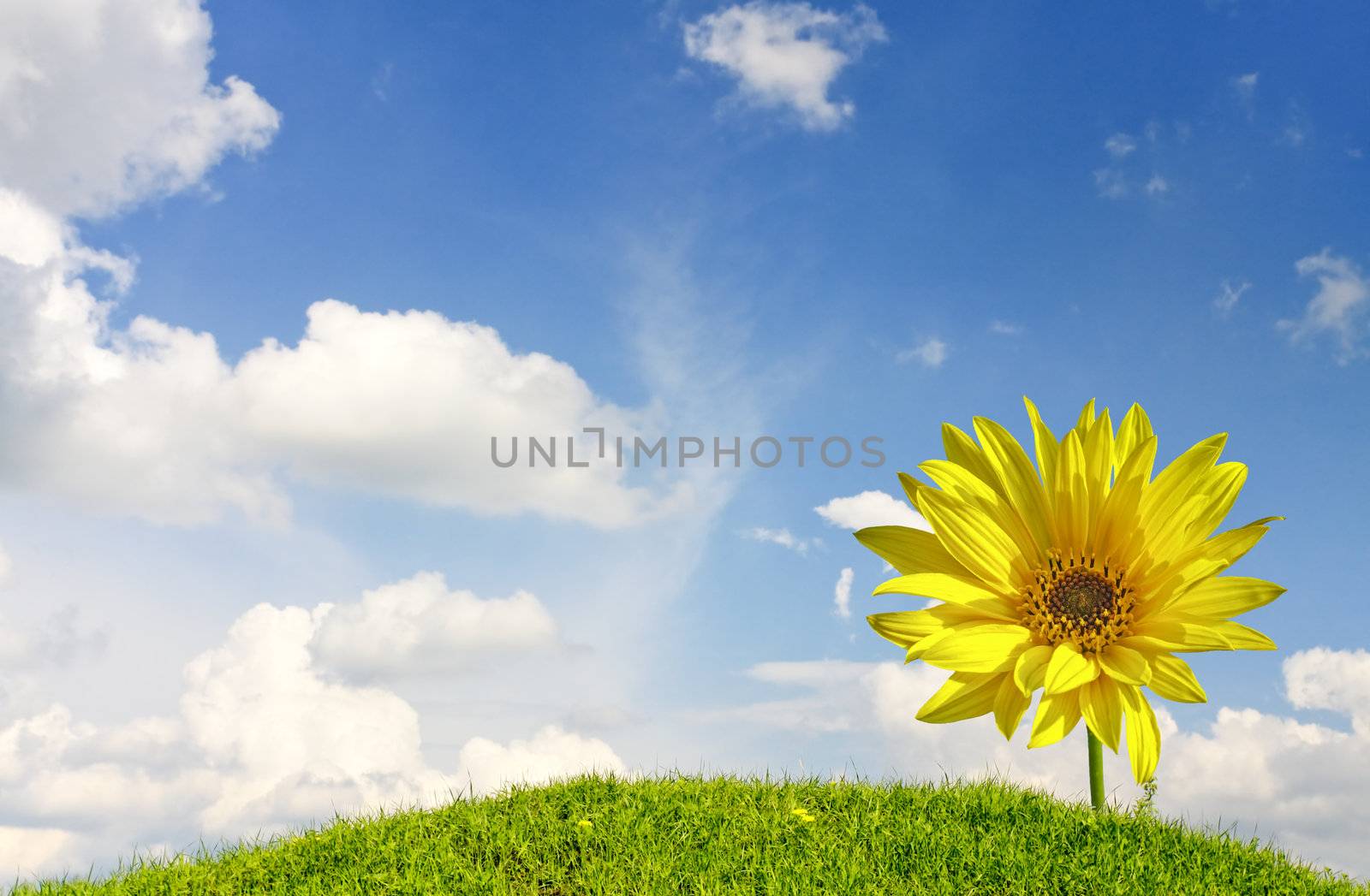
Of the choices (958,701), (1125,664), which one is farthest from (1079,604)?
(958,701)

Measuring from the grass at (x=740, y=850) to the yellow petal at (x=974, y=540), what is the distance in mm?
2191

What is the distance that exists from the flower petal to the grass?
2.21m

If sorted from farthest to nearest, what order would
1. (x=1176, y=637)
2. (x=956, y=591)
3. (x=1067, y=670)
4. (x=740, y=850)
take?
1. (x=740, y=850)
2. (x=956, y=591)
3. (x=1176, y=637)
4. (x=1067, y=670)

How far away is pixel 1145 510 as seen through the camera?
376cm

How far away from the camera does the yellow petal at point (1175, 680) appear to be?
10.9 feet

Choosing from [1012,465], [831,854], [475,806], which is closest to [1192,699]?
[1012,465]

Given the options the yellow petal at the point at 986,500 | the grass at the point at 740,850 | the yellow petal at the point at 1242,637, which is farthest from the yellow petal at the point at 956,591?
the grass at the point at 740,850

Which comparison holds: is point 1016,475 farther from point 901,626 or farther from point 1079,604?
point 901,626

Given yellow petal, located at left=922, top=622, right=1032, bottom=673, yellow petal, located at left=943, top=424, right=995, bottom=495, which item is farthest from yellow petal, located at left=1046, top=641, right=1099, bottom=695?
yellow petal, located at left=943, top=424, right=995, bottom=495

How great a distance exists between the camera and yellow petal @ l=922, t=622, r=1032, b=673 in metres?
3.32

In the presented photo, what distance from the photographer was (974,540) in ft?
12.1

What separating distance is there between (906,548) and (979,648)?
43cm

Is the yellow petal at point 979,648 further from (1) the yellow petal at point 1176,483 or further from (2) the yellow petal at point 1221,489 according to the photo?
(2) the yellow petal at point 1221,489

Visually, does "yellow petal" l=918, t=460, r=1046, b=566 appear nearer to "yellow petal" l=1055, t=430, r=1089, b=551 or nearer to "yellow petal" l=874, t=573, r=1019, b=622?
"yellow petal" l=1055, t=430, r=1089, b=551
